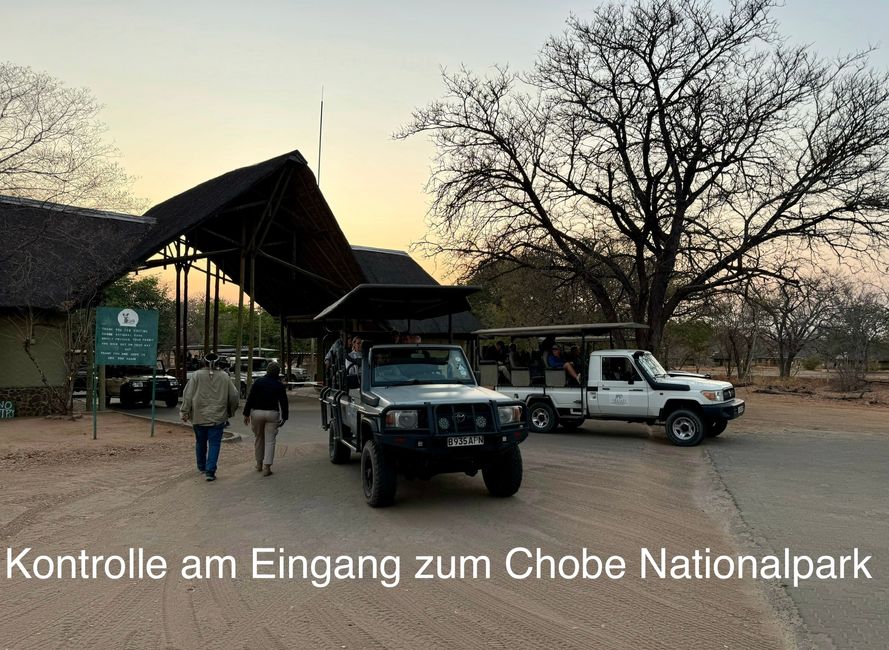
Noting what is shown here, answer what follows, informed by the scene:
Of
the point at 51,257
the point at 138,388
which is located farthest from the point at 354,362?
the point at 138,388

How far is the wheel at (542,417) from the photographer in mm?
15820

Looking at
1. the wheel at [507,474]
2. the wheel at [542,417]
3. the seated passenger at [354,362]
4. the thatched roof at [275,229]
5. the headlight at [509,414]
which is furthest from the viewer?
the thatched roof at [275,229]

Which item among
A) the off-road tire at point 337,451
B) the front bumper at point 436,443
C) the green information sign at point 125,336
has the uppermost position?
the green information sign at point 125,336

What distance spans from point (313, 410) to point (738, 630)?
19676 millimetres

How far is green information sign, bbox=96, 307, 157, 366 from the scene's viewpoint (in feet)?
48.2

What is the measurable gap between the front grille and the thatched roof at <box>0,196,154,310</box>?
48.4 ft

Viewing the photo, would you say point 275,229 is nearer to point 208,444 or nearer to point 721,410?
point 208,444

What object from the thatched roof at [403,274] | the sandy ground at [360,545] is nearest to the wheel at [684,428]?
the sandy ground at [360,545]

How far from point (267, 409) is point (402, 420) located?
3.26m

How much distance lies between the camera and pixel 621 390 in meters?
14.7

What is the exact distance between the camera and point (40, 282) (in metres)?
19.3

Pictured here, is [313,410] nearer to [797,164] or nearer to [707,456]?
[707,456]

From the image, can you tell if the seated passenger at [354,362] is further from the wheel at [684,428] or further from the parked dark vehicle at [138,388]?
the parked dark vehicle at [138,388]

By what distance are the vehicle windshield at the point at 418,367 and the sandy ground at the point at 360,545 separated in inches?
55.4
